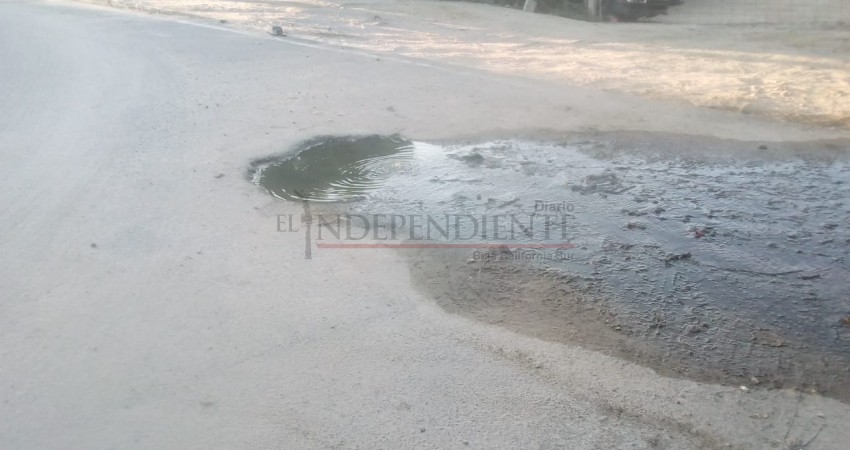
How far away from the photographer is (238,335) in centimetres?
377

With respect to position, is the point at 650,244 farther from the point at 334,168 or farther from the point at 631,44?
the point at 631,44

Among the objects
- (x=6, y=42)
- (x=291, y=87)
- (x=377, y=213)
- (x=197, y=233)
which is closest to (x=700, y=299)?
(x=377, y=213)

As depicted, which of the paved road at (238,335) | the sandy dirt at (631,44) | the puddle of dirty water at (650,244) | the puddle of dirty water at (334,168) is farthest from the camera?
the sandy dirt at (631,44)

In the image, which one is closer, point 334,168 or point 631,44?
point 334,168

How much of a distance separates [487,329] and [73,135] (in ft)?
16.6

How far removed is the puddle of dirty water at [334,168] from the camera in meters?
5.58

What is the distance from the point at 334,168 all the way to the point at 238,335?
2.50 metres

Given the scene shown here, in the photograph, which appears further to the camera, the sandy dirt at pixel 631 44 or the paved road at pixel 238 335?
the sandy dirt at pixel 631 44

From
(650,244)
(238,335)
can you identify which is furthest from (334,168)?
(650,244)

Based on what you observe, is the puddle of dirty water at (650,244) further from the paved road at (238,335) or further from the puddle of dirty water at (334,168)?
the paved road at (238,335)

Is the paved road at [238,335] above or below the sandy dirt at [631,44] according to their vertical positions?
below

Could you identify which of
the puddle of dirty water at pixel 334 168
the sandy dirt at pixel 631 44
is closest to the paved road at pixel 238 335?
the puddle of dirty water at pixel 334 168

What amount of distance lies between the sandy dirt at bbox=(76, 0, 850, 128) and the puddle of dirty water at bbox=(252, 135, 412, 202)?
3.23 m

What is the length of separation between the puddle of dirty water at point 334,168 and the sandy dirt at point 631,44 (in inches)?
127
